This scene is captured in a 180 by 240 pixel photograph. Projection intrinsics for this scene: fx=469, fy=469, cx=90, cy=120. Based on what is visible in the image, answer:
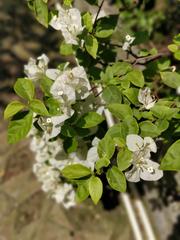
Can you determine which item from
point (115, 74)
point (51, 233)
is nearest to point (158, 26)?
point (51, 233)

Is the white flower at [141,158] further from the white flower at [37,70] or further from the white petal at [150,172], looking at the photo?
the white flower at [37,70]

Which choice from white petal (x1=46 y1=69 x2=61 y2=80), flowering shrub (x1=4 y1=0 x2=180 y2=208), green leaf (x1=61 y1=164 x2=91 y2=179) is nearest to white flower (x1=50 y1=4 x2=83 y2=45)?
flowering shrub (x1=4 y1=0 x2=180 y2=208)

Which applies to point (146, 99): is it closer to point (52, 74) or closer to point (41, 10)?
point (52, 74)

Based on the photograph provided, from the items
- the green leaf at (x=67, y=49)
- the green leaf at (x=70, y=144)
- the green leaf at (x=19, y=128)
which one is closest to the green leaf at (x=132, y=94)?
the green leaf at (x=70, y=144)

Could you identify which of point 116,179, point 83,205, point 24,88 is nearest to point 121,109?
point 116,179

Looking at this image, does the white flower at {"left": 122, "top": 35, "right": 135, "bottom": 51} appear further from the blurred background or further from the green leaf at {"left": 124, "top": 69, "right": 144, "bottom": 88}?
the blurred background

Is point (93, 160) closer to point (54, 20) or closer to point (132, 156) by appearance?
point (132, 156)
